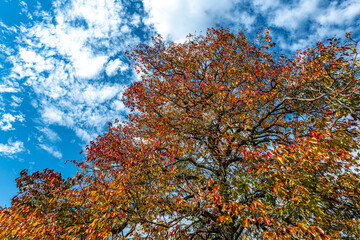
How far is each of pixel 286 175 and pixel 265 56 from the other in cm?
785

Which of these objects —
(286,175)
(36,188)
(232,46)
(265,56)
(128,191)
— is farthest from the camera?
(232,46)

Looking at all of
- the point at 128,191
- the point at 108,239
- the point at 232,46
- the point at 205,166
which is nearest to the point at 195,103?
the point at 205,166

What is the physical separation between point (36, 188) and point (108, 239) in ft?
19.5

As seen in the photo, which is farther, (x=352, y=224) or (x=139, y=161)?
(x=139, y=161)

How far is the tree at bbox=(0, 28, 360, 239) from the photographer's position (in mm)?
5469

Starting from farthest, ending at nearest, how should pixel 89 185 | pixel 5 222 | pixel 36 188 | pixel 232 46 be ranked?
pixel 232 46 < pixel 36 188 < pixel 89 185 < pixel 5 222

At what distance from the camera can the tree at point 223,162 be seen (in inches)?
215

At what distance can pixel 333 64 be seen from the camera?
299 inches

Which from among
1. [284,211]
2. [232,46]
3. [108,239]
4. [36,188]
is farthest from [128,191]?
[232,46]

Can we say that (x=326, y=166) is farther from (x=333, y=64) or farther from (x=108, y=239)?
(x=108, y=239)

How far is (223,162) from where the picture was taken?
8852mm

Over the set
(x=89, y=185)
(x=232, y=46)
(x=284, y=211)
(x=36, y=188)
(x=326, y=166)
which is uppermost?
(x=232, y=46)

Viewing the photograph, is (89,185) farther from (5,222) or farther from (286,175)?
(286,175)

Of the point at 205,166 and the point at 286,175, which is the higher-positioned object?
the point at 205,166
